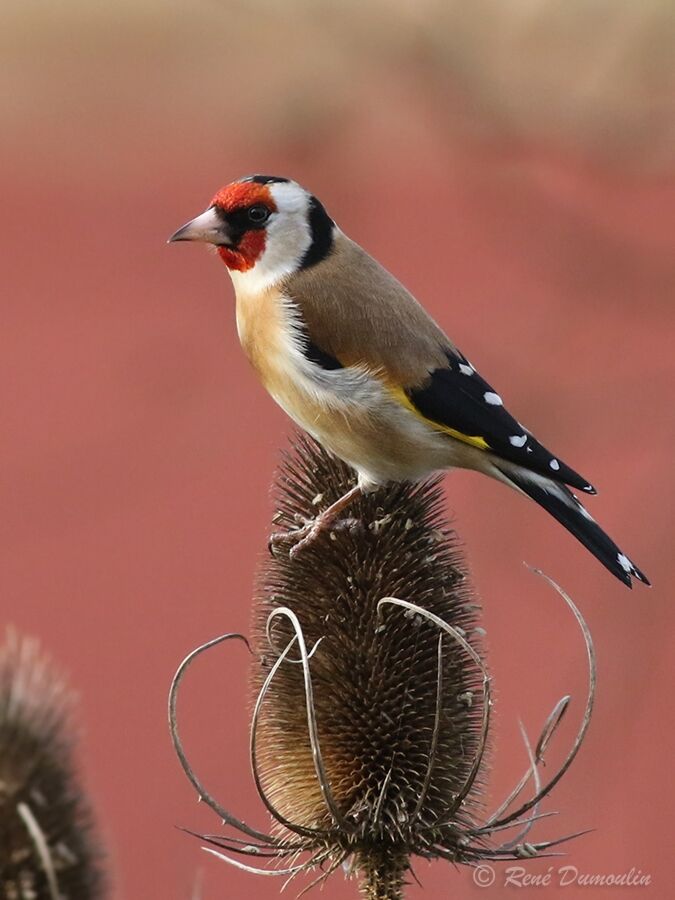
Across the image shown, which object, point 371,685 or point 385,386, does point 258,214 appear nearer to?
point 385,386

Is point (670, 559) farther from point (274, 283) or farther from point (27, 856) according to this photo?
point (27, 856)

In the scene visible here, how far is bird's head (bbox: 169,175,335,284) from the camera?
284cm

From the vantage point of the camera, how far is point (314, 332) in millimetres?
2688

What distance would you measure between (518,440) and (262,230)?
64 cm

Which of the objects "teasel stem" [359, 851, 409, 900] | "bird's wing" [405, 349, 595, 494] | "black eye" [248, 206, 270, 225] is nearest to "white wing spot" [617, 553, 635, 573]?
"bird's wing" [405, 349, 595, 494]

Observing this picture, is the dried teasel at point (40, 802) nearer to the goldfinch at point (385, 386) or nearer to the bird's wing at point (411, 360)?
the goldfinch at point (385, 386)

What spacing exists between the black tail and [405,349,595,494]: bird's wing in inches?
1.6

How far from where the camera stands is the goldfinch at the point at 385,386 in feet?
8.50

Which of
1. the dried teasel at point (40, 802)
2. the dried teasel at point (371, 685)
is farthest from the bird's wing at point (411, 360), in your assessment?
the dried teasel at point (40, 802)

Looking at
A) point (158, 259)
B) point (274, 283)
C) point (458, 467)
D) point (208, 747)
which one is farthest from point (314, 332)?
point (158, 259)

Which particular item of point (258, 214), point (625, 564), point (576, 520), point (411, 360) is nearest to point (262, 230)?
point (258, 214)

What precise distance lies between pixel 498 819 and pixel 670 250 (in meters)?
1.26

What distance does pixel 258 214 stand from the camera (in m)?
2.87

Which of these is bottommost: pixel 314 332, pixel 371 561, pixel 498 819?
pixel 498 819
